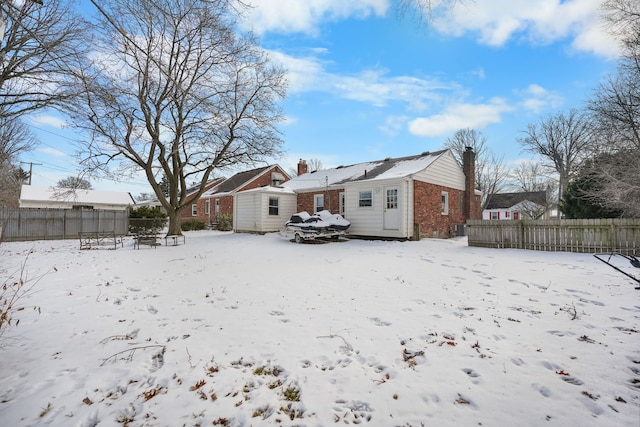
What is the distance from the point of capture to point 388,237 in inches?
592

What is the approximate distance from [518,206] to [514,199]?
216cm

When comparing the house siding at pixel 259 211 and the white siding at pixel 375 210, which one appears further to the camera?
the house siding at pixel 259 211

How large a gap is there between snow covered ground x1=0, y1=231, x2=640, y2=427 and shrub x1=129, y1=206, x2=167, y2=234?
14.4 meters

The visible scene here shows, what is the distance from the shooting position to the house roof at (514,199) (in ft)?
120

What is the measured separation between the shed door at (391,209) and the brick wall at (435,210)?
98cm

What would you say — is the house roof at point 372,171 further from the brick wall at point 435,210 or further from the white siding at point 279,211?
the brick wall at point 435,210

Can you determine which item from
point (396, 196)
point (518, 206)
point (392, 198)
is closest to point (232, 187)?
point (392, 198)

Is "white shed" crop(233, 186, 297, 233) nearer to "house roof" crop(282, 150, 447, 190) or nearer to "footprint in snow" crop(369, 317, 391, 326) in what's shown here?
"house roof" crop(282, 150, 447, 190)

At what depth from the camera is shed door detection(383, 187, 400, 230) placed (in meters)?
14.7

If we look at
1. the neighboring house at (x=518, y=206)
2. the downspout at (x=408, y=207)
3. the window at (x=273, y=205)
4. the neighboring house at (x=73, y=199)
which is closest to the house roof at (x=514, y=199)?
the neighboring house at (x=518, y=206)

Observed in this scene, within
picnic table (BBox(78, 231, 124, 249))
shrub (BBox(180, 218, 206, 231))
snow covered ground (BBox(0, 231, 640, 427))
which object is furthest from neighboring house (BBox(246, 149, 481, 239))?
shrub (BBox(180, 218, 206, 231))

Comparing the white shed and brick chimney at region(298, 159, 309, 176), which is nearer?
the white shed

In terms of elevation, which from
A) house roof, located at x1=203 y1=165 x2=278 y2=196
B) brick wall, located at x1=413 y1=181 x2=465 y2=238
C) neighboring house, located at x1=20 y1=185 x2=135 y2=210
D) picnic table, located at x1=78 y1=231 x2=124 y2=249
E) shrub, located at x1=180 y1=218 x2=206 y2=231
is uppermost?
house roof, located at x1=203 y1=165 x2=278 y2=196

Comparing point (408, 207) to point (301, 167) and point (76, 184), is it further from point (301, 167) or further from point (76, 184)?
point (76, 184)
